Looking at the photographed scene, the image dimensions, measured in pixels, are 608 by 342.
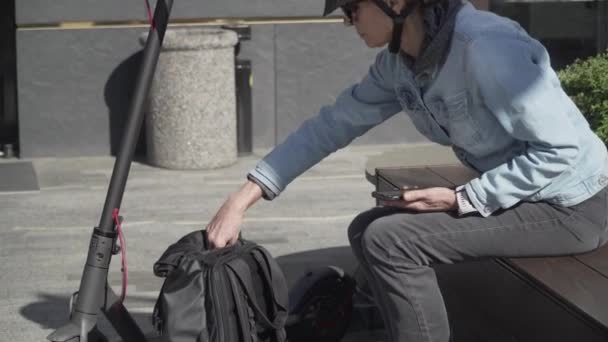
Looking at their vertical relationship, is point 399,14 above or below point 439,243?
above

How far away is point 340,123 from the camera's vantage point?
413cm

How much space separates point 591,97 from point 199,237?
7.69 ft

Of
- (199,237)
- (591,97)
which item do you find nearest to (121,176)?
(199,237)

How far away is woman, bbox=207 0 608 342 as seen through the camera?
3.43 meters

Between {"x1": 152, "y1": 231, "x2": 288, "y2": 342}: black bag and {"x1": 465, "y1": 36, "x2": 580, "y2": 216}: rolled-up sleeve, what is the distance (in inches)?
28.7

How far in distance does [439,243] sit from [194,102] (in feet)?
17.1

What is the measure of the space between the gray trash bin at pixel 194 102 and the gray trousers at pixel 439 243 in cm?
510

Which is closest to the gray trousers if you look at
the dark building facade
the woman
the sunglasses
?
the woman

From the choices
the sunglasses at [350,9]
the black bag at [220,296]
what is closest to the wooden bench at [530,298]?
the black bag at [220,296]

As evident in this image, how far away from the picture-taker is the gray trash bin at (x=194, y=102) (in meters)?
8.54

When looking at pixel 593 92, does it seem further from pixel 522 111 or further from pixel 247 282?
pixel 247 282

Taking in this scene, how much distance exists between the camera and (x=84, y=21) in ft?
29.9

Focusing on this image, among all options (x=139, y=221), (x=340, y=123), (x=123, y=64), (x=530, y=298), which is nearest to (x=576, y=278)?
(x=530, y=298)

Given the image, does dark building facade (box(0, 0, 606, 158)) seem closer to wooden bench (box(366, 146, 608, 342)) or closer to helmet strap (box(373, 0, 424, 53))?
wooden bench (box(366, 146, 608, 342))
